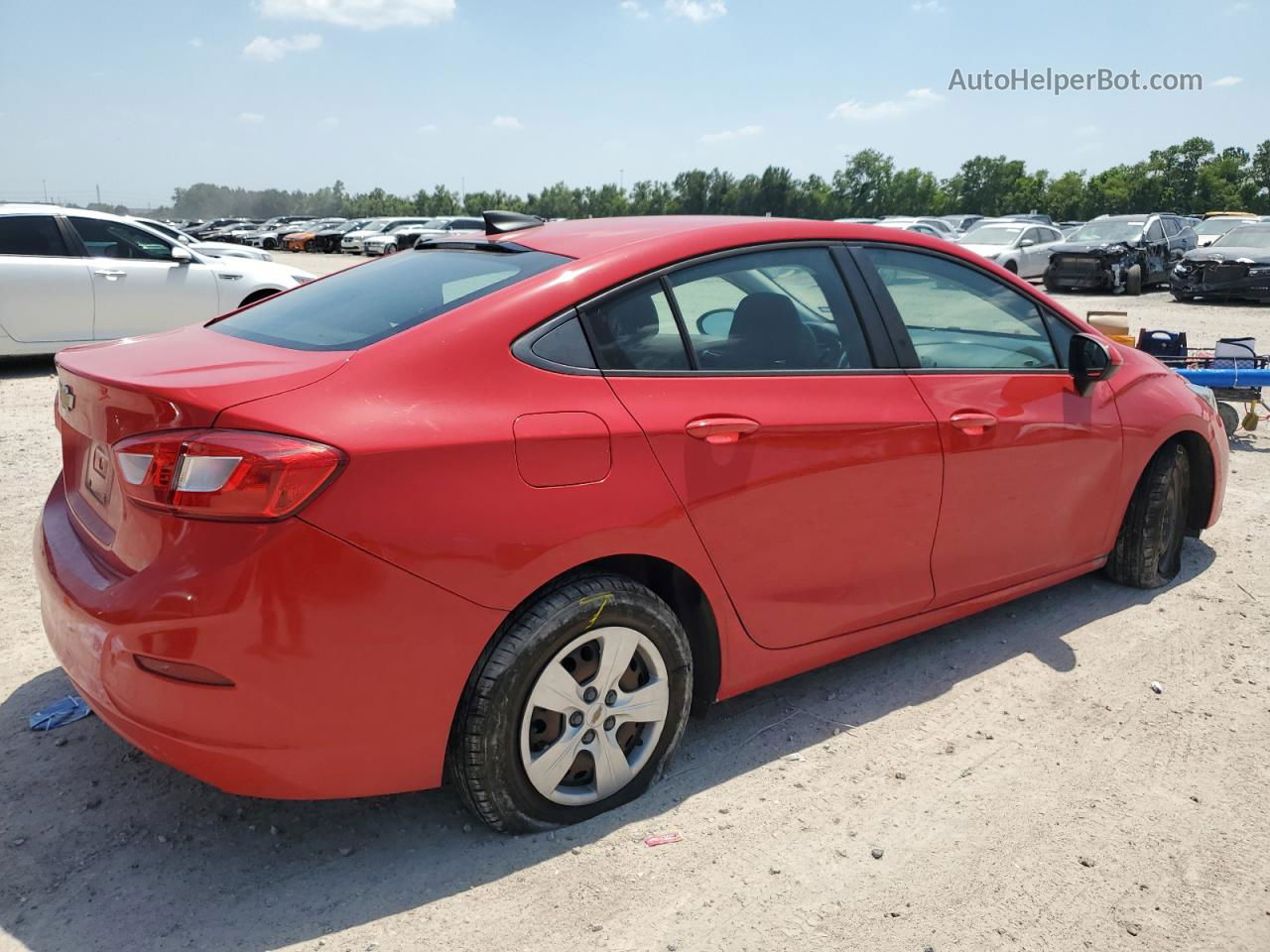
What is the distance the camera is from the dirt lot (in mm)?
2428

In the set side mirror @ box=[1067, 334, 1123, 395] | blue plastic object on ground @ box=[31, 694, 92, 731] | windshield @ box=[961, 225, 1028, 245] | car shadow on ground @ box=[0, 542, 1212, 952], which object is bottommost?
car shadow on ground @ box=[0, 542, 1212, 952]

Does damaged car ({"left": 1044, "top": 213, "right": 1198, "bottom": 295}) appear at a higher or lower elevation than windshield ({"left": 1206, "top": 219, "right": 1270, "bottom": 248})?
lower

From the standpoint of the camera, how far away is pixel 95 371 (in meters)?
2.65

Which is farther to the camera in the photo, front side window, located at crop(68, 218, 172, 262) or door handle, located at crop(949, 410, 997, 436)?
front side window, located at crop(68, 218, 172, 262)

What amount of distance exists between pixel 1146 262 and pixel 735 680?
2075 cm

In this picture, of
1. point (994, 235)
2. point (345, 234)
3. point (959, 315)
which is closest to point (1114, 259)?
point (994, 235)

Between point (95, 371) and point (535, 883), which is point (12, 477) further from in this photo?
point (535, 883)

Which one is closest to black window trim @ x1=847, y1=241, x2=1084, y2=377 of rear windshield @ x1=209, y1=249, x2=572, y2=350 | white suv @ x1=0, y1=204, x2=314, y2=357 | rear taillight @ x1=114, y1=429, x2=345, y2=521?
rear windshield @ x1=209, y1=249, x2=572, y2=350

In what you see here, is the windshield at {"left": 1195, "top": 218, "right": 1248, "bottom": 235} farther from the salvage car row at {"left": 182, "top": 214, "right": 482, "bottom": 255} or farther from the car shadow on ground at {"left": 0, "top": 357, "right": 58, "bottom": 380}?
the car shadow on ground at {"left": 0, "top": 357, "right": 58, "bottom": 380}

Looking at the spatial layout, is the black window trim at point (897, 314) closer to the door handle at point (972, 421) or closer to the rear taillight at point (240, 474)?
the door handle at point (972, 421)

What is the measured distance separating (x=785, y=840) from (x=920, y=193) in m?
89.1

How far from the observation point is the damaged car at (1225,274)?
59.3ft

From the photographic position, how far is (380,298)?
9.82 ft

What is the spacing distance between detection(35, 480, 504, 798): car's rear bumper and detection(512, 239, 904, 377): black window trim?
704 mm
